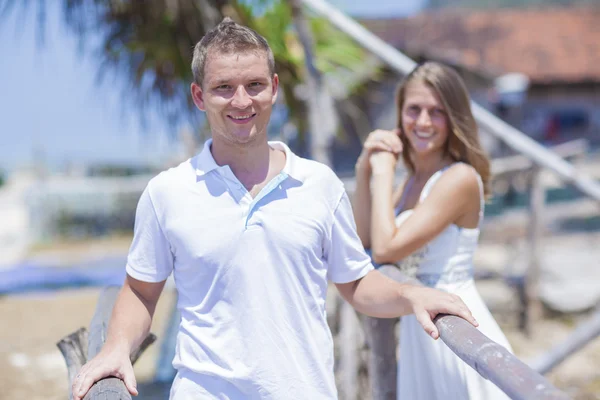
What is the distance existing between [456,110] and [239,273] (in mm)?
924

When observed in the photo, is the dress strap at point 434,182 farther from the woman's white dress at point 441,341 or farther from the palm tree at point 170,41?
the palm tree at point 170,41

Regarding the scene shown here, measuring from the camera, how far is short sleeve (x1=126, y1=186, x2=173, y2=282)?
140 centimetres

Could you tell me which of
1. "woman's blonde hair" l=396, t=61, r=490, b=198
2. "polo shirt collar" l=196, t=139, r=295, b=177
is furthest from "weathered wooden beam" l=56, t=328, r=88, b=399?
"woman's blonde hair" l=396, t=61, r=490, b=198

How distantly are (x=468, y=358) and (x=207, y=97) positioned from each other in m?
0.77

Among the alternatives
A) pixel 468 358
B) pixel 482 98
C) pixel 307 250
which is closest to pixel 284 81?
pixel 307 250

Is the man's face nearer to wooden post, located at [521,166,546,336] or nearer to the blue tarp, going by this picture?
wooden post, located at [521,166,546,336]

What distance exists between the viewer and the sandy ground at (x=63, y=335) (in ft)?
16.5

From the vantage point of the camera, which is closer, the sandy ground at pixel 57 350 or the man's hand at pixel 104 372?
the man's hand at pixel 104 372

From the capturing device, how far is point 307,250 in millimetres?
1403

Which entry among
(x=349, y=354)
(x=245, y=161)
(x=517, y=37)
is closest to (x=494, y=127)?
(x=349, y=354)

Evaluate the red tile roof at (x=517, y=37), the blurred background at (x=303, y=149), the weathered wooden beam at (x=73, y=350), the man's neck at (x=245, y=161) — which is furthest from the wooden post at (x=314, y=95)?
the red tile roof at (x=517, y=37)

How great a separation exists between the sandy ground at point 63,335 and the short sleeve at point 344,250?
3.54 m

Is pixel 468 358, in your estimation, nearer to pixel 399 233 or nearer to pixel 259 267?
pixel 259 267

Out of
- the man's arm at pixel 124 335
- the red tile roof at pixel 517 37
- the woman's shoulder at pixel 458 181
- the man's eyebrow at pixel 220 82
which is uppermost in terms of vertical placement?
the red tile roof at pixel 517 37
